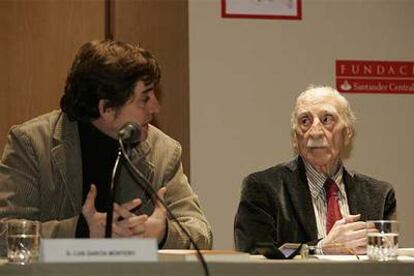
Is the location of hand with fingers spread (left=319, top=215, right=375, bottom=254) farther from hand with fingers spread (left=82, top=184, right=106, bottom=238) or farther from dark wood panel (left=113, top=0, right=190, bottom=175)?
dark wood panel (left=113, top=0, right=190, bottom=175)

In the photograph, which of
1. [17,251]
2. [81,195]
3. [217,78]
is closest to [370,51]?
[217,78]

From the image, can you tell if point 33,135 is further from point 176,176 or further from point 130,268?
point 130,268

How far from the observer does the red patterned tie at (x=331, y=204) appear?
3.29 meters

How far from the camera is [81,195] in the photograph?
9.19 ft

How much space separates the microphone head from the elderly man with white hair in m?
1.17

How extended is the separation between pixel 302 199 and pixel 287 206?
0.07 meters

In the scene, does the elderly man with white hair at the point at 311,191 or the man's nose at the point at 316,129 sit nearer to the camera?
the elderly man with white hair at the point at 311,191

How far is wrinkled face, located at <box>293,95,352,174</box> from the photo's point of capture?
342 cm

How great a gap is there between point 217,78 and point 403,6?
3.81 feet

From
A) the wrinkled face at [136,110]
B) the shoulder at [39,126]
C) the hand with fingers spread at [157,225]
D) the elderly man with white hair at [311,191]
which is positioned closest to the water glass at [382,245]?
the hand with fingers spread at [157,225]

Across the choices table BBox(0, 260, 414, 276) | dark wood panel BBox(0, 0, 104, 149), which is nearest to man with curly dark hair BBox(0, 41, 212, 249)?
table BBox(0, 260, 414, 276)

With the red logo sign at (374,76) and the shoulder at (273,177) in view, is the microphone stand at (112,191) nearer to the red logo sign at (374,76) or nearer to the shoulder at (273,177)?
the shoulder at (273,177)

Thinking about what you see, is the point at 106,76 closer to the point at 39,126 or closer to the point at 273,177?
the point at 39,126

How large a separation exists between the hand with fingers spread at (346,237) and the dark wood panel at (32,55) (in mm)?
1747
